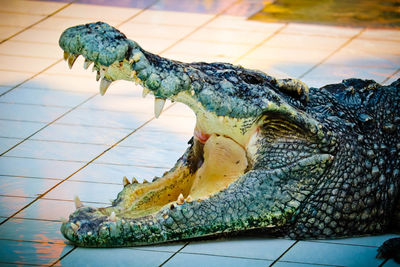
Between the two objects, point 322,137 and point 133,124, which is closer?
point 322,137

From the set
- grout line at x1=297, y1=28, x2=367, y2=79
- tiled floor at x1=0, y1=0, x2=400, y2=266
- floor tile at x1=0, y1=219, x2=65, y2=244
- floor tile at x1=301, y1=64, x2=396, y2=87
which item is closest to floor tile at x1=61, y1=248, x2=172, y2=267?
tiled floor at x1=0, y1=0, x2=400, y2=266

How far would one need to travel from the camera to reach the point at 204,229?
3.95m

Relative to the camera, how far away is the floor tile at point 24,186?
15.7 ft

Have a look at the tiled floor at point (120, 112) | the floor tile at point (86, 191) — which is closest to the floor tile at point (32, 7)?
the tiled floor at point (120, 112)

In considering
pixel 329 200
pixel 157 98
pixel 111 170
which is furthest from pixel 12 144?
pixel 329 200

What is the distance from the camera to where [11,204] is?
4605mm

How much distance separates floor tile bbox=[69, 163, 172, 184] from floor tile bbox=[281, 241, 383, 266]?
51.1 inches

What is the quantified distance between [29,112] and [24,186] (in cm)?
143

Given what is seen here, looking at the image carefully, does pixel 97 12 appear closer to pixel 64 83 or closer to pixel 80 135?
pixel 64 83

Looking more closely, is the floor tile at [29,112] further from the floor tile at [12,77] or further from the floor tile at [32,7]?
the floor tile at [32,7]

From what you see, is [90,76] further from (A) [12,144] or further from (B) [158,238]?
(B) [158,238]

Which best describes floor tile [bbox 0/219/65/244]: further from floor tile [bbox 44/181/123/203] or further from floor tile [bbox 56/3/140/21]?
floor tile [bbox 56/3/140/21]

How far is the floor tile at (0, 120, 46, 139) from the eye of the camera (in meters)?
5.75

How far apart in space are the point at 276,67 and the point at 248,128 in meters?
3.19
